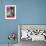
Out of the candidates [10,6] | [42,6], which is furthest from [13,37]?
[42,6]

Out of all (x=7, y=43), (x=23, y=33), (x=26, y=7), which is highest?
(x=26, y=7)

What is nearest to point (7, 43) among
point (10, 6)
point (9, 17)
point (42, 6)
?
point (9, 17)

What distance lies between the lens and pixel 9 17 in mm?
3852

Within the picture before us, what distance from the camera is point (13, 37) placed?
12.5 feet

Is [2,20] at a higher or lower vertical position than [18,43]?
higher

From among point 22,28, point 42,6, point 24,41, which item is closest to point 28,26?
point 22,28

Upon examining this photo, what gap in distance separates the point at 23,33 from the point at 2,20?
0.73 metres

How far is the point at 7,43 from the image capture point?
150 inches

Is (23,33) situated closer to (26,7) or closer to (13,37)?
(13,37)

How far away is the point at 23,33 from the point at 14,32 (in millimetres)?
293

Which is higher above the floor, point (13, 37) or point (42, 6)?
point (42, 6)

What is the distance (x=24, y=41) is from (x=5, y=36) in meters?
0.59

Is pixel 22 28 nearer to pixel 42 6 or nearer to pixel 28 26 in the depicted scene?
pixel 28 26

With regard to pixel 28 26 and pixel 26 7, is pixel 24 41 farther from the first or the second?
pixel 26 7
